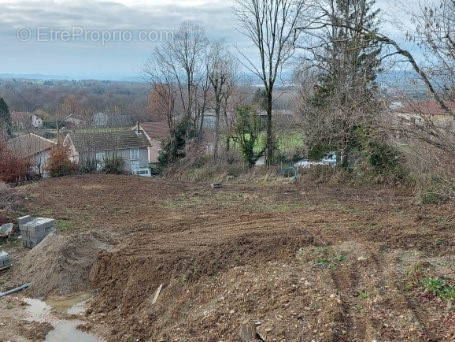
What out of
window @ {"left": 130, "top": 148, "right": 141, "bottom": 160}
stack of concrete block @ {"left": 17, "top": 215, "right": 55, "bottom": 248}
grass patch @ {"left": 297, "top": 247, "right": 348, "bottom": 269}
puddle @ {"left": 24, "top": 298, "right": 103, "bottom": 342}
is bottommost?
puddle @ {"left": 24, "top": 298, "right": 103, "bottom": 342}

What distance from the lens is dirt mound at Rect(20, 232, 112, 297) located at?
7930mm

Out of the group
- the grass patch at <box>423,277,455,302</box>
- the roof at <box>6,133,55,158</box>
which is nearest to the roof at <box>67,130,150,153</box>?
the roof at <box>6,133,55,158</box>

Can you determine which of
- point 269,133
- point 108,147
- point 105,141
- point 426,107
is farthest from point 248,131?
point 426,107

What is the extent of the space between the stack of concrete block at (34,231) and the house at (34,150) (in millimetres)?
10888

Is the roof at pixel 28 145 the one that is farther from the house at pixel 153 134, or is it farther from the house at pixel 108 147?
the house at pixel 153 134

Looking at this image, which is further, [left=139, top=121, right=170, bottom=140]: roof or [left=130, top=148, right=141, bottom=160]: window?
[left=139, top=121, right=170, bottom=140]: roof

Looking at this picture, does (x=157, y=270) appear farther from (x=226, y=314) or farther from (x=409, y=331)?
(x=409, y=331)

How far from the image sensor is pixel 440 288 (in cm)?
586

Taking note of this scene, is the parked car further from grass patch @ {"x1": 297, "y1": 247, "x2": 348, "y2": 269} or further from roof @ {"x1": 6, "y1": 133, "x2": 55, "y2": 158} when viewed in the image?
roof @ {"x1": 6, "y1": 133, "x2": 55, "y2": 158}

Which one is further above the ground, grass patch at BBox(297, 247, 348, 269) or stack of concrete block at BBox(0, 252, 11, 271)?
grass patch at BBox(297, 247, 348, 269)

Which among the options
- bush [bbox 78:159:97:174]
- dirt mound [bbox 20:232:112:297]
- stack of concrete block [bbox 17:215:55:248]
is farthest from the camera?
bush [bbox 78:159:97:174]

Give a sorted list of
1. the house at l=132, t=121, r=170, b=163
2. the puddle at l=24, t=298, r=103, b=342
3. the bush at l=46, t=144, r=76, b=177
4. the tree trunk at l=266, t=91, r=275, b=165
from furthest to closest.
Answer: the house at l=132, t=121, r=170, b=163 < the tree trunk at l=266, t=91, r=275, b=165 < the bush at l=46, t=144, r=76, b=177 < the puddle at l=24, t=298, r=103, b=342

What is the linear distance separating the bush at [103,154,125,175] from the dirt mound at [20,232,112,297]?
11578mm

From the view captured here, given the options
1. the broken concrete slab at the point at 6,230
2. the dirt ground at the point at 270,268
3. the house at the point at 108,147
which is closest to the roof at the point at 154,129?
the house at the point at 108,147
